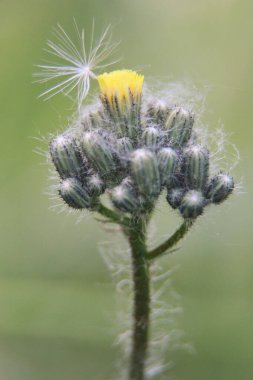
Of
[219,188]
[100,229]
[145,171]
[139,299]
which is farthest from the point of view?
[100,229]

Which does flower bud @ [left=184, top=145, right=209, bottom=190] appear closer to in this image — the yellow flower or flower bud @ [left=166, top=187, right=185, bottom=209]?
flower bud @ [left=166, top=187, right=185, bottom=209]

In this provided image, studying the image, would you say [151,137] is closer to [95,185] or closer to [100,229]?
[95,185]

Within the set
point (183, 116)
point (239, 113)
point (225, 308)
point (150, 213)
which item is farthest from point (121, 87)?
point (239, 113)

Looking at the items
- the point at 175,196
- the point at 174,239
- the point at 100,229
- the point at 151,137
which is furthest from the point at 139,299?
the point at 100,229

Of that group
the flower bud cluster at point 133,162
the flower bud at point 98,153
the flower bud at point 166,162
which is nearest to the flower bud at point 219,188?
the flower bud cluster at point 133,162

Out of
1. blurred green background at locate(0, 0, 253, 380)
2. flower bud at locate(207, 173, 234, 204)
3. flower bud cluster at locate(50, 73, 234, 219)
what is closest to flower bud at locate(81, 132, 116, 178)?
flower bud cluster at locate(50, 73, 234, 219)

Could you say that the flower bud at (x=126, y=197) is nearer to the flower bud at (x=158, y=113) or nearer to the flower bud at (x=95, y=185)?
the flower bud at (x=95, y=185)
